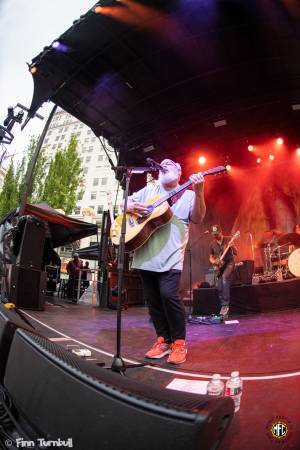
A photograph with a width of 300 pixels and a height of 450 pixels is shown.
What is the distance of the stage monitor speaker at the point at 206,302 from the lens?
6.37 m

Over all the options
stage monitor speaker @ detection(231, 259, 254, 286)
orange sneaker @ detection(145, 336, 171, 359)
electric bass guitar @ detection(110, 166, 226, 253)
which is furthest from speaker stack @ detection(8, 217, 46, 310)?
stage monitor speaker @ detection(231, 259, 254, 286)

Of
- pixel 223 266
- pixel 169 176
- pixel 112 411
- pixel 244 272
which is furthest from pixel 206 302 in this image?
pixel 112 411

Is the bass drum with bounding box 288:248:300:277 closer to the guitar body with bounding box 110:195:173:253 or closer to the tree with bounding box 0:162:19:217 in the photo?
the guitar body with bounding box 110:195:173:253

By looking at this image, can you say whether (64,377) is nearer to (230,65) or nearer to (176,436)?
(176,436)

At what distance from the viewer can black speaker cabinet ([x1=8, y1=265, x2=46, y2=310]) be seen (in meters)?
4.82

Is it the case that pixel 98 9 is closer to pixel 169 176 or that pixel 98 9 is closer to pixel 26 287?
pixel 169 176

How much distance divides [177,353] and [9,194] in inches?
832

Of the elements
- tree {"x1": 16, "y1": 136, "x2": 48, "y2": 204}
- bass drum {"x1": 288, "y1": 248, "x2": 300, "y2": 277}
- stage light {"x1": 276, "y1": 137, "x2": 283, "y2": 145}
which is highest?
tree {"x1": 16, "y1": 136, "x2": 48, "y2": 204}

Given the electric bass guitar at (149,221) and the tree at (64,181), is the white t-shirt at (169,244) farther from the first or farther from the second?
the tree at (64,181)

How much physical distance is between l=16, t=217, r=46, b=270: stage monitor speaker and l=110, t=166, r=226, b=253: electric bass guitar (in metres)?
3.04

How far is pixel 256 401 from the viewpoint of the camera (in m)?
1.64

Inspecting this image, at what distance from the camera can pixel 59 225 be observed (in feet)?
33.4

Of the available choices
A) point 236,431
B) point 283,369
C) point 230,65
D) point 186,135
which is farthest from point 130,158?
point 236,431

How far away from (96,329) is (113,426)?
3.52 m
